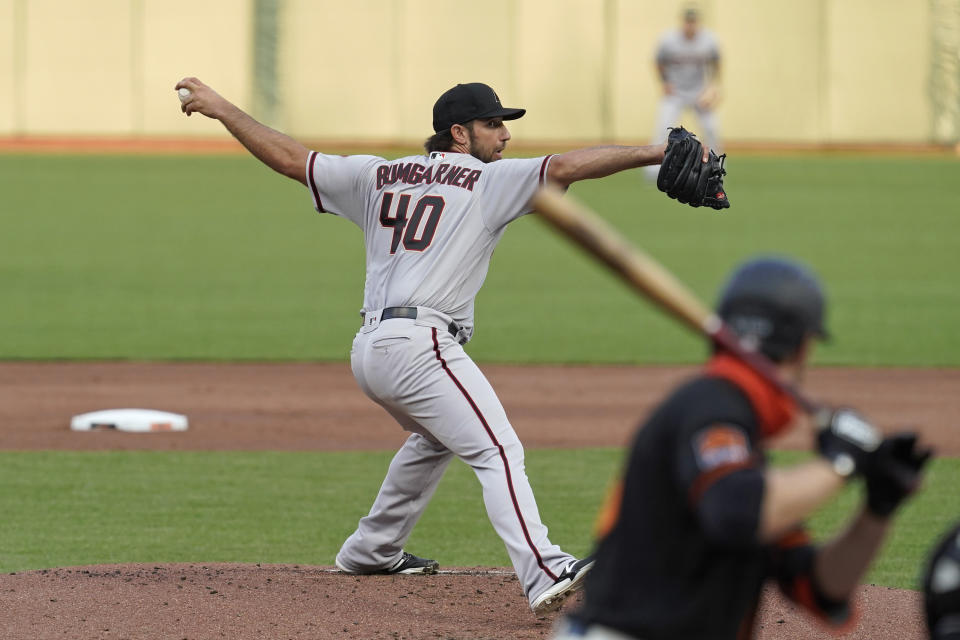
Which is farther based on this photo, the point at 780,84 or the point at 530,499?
the point at 780,84

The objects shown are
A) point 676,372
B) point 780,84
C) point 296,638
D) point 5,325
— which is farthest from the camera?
point 780,84

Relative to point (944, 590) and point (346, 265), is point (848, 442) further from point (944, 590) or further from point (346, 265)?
point (346, 265)

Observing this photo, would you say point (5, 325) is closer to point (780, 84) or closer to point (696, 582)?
point (696, 582)

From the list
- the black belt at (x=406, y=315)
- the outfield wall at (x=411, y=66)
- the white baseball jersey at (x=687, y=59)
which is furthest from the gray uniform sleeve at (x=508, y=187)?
the outfield wall at (x=411, y=66)

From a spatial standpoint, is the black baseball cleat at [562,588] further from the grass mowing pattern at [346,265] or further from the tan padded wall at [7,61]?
the tan padded wall at [7,61]

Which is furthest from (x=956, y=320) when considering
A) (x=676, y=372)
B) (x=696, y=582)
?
(x=696, y=582)

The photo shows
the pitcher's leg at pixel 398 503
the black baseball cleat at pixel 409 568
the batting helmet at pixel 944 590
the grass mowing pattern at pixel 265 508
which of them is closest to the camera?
the batting helmet at pixel 944 590

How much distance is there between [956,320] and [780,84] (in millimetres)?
20542

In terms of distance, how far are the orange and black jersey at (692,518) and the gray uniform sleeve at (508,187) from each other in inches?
106

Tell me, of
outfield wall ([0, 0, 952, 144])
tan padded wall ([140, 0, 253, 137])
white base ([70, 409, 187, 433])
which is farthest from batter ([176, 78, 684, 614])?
tan padded wall ([140, 0, 253, 137])

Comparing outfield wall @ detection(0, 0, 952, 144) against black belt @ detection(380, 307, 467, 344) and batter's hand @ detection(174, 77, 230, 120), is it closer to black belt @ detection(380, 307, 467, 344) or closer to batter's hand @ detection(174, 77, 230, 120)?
batter's hand @ detection(174, 77, 230, 120)

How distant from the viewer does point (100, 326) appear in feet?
48.9

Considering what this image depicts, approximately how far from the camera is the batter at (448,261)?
573 centimetres

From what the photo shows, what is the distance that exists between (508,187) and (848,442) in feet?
9.71
